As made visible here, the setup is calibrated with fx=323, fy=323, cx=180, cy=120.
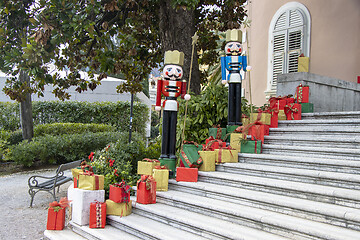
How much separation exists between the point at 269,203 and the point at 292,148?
155cm

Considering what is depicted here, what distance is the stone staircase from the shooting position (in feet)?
10.9

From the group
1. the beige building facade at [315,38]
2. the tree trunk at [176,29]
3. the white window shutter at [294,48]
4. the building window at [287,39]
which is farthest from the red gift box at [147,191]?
the white window shutter at [294,48]

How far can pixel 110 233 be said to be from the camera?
13.4 ft

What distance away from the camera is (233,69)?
19.5 feet

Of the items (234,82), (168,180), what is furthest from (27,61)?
(234,82)

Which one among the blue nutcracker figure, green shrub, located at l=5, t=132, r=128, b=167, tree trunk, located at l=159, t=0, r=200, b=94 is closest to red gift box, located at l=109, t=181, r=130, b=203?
the blue nutcracker figure

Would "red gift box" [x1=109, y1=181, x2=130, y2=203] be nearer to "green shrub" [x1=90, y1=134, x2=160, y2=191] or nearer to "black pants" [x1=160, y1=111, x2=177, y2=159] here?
"green shrub" [x1=90, y1=134, x2=160, y2=191]

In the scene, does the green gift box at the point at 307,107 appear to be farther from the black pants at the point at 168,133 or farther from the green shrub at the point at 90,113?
the green shrub at the point at 90,113

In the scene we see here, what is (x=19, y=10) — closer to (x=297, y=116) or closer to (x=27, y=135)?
(x=297, y=116)

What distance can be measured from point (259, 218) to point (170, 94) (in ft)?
8.06

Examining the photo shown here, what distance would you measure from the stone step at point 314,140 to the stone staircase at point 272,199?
0.01 meters

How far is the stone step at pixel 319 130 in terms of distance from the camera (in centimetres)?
504

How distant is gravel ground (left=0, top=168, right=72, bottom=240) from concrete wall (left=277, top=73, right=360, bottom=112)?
18.6ft

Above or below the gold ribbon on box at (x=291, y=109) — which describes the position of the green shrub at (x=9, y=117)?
below
